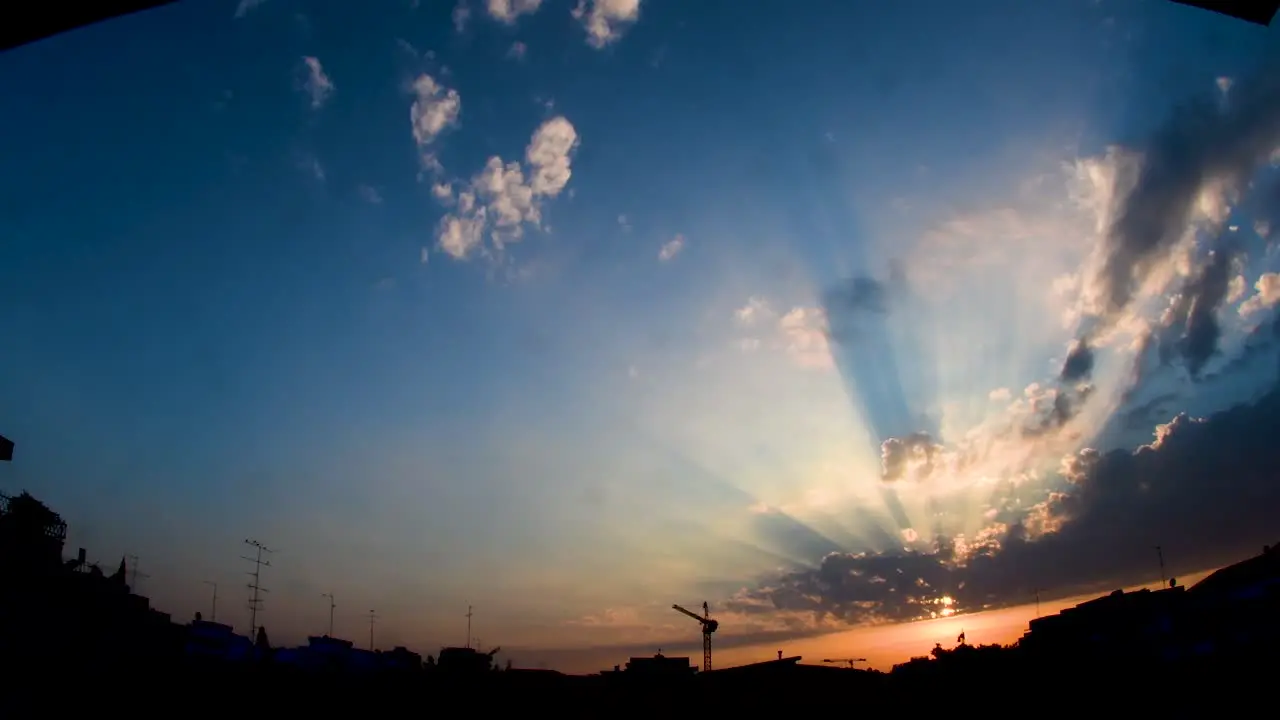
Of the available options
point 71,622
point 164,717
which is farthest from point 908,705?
point 71,622

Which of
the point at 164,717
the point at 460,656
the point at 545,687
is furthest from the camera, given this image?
the point at 460,656

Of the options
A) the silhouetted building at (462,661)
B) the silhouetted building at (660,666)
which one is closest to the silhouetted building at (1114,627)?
the silhouetted building at (660,666)

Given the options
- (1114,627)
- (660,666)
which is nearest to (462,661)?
(660,666)

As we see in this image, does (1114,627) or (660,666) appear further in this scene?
(1114,627)

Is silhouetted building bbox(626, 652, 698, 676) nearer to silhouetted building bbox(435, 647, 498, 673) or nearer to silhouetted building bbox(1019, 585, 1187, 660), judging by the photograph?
silhouetted building bbox(435, 647, 498, 673)

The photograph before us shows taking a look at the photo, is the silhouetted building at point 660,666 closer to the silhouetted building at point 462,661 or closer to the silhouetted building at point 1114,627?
the silhouetted building at point 462,661

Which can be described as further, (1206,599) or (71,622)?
(1206,599)

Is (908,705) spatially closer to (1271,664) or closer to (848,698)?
(848,698)

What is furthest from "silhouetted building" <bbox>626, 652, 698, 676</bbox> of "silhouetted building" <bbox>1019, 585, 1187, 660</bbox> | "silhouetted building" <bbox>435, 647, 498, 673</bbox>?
"silhouetted building" <bbox>1019, 585, 1187, 660</bbox>

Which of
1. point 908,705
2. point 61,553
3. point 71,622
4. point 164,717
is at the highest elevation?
point 61,553

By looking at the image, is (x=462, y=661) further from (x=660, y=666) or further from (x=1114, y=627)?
(x=1114, y=627)

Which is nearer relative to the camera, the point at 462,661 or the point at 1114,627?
the point at 462,661

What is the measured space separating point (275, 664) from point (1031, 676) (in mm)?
40310

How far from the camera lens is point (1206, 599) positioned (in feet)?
149
